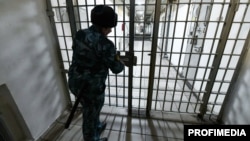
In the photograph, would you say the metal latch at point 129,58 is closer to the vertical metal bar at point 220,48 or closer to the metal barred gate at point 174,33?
the metal barred gate at point 174,33

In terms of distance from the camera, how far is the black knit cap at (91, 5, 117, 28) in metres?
1.02

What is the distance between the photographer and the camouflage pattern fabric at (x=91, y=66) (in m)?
1.06

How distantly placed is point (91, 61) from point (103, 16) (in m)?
0.37

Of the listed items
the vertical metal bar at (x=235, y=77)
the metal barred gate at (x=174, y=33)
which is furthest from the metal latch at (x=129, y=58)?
the vertical metal bar at (x=235, y=77)

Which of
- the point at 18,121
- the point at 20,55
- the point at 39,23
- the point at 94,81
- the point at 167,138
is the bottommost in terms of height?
the point at 167,138

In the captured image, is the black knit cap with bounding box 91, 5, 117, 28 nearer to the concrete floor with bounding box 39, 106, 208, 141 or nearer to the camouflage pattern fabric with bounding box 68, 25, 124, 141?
the camouflage pattern fabric with bounding box 68, 25, 124, 141

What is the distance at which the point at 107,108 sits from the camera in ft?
6.95

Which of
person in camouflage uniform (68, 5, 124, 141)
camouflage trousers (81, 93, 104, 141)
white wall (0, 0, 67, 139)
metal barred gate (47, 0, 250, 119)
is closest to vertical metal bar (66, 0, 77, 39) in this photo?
metal barred gate (47, 0, 250, 119)

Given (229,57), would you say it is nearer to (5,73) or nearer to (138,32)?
(138,32)

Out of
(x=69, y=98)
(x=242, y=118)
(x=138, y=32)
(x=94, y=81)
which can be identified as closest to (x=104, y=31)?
(x=94, y=81)

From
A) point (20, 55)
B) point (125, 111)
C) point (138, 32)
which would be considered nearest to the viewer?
point (20, 55)

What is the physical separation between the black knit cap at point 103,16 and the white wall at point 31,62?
31.2 inches

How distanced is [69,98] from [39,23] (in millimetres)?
1135

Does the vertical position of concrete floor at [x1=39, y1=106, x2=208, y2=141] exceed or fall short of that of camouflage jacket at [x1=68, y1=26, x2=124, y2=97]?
it falls short
